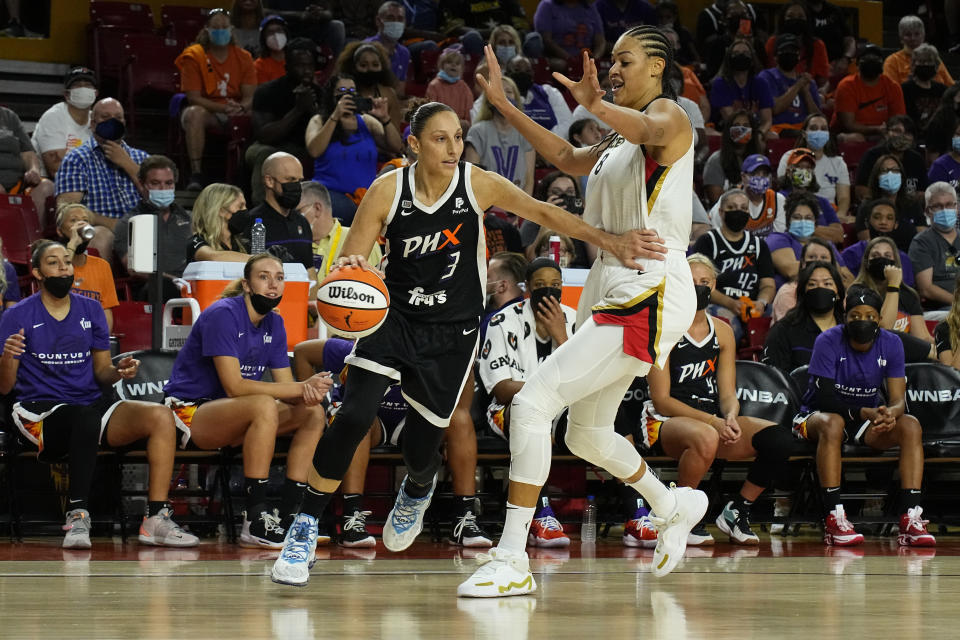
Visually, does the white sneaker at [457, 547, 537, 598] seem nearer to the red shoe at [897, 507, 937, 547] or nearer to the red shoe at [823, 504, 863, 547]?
the red shoe at [823, 504, 863, 547]

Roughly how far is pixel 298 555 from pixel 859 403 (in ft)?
14.6

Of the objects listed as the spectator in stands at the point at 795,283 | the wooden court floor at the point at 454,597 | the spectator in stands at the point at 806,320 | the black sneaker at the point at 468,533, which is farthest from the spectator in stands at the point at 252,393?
the spectator in stands at the point at 795,283

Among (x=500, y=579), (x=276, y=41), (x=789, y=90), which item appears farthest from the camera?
(x=789, y=90)

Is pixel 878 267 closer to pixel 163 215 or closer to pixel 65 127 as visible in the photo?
pixel 163 215

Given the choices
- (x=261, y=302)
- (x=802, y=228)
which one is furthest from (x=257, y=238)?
(x=802, y=228)

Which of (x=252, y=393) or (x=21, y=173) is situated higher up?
(x=21, y=173)

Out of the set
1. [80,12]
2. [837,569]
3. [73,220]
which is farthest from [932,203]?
[80,12]

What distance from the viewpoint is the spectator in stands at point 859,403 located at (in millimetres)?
7789

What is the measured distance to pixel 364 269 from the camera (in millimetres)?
4805

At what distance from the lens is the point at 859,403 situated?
8.11m

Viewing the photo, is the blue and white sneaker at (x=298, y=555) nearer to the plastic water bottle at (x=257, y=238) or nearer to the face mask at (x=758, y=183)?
the plastic water bottle at (x=257, y=238)

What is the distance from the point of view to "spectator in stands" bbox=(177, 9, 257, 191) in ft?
37.3

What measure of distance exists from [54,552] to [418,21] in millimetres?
9089

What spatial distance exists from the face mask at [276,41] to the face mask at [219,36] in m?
0.67
